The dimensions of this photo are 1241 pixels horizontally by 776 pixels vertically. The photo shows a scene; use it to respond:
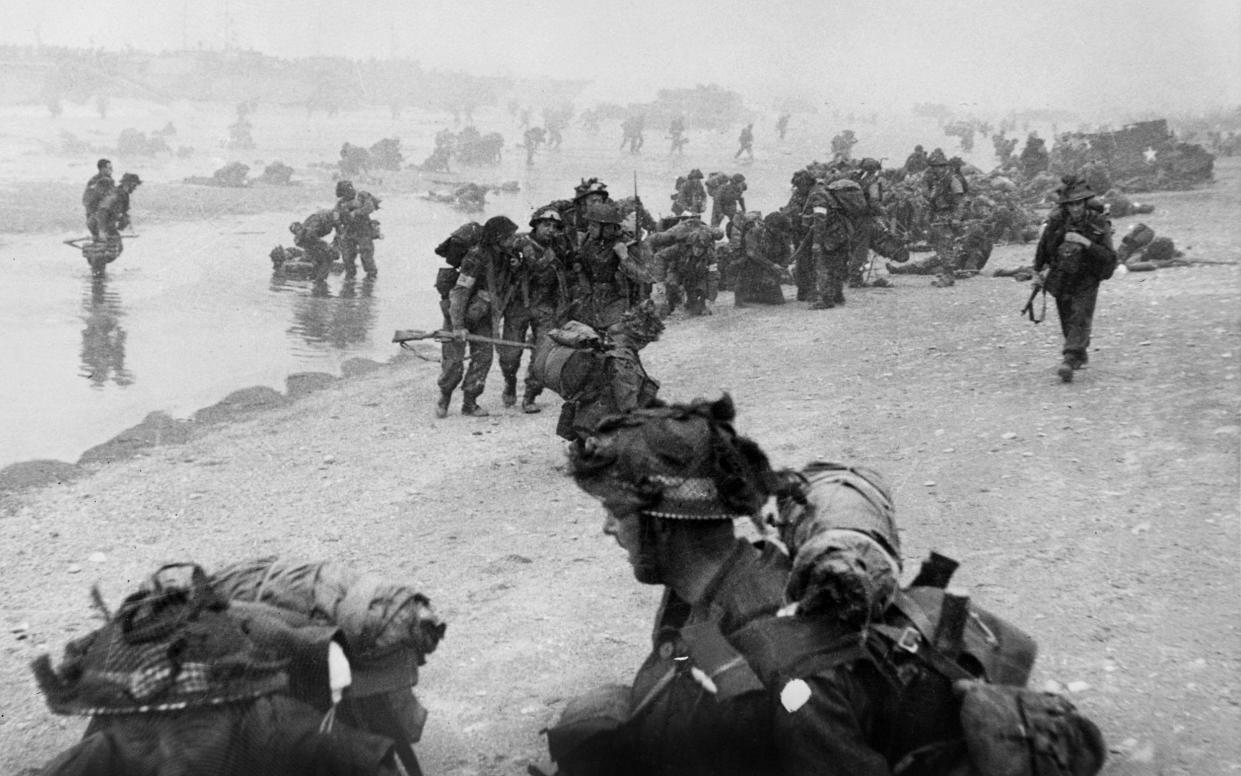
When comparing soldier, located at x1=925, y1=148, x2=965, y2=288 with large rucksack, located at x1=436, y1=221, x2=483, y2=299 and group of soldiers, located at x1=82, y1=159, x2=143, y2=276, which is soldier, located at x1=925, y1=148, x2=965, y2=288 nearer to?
large rucksack, located at x1=436, y1=221, x2=483, y2=299

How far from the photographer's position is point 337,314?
15.2 meters

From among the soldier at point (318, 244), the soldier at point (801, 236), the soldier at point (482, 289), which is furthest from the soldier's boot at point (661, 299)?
the soldier at point (318, 244)

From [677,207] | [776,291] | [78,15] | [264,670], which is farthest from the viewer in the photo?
[78,15]

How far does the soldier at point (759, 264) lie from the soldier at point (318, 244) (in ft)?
22.6

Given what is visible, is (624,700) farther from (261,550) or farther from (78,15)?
(78,15)

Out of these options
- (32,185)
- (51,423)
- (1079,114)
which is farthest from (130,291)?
(1079,114)

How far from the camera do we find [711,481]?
106 inches

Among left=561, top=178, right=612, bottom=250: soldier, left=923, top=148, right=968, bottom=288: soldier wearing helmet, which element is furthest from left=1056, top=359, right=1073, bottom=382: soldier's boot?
left=923, top=148, right=968, bottom=288: soldier wearing helmet

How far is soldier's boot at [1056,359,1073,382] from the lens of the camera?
885 centimetres

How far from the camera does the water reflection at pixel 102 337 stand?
11.5 meters

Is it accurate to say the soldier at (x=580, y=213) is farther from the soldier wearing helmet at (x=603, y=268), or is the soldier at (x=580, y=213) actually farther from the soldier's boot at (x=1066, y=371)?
the soldier's boot at (x=1066, y=371)

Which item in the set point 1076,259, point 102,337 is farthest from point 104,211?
point 1076,259

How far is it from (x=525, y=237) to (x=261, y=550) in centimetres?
368

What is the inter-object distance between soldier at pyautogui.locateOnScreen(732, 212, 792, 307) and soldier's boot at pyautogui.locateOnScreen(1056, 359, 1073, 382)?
5880mm
